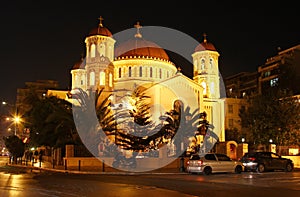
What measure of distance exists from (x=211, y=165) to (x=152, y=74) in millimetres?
37069

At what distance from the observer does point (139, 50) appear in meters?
60.3

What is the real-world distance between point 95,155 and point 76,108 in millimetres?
4442

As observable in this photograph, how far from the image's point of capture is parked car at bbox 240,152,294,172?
975 inches

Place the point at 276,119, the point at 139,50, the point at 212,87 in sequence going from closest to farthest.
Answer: the point at 276,119, the point at 139,50, the point at 212,87

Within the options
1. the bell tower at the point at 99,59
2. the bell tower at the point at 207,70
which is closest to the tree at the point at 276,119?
the bell tower at the point at 207,70

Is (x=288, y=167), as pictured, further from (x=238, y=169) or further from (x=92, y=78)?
(x=92, y=78)

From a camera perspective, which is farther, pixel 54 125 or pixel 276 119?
pixel 276 119

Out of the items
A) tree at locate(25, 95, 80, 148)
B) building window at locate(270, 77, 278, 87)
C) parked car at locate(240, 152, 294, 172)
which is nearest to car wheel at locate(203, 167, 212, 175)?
Answer: parked car at locate(240, 152, 294, 172)

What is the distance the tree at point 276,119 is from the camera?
130 feet

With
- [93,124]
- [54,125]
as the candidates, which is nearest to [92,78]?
[54,125]

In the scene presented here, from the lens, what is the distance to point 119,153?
1190 inches

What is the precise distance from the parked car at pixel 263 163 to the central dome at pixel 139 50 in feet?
119

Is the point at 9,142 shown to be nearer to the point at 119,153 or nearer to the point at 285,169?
the point at 119,153

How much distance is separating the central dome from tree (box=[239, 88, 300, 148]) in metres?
22.9
